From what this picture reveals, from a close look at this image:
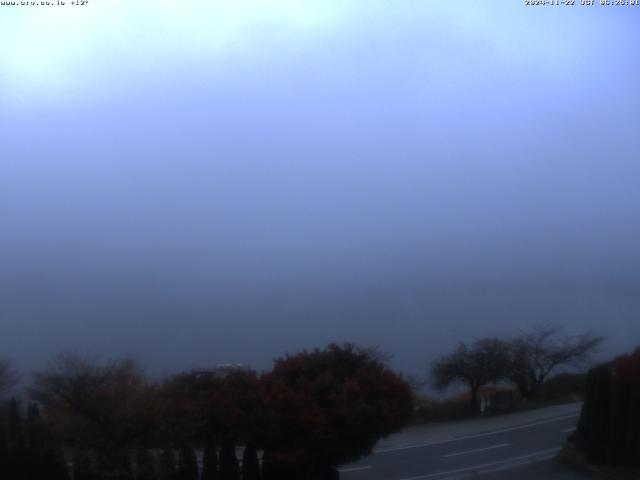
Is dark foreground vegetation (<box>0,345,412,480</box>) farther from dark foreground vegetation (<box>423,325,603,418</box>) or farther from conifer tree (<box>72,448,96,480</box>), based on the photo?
dark foreground vegetation (<box>423,325,603,418</box>)

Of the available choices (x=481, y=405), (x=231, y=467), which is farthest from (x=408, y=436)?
(x=231, y=467)

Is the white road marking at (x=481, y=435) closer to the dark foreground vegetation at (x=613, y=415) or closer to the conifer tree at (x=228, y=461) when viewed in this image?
the dark foreground vegetation at (x=613, y=415)

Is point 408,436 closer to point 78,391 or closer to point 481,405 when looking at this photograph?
point 481,405

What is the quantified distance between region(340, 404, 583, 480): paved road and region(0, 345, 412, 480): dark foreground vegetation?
686 cm

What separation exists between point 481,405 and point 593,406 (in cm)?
1654

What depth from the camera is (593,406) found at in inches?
1105

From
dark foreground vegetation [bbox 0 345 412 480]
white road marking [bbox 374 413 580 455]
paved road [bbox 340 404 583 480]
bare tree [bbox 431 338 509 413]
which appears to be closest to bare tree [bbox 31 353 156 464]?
dark foreground vegetation [bbox 0 345 412 480]

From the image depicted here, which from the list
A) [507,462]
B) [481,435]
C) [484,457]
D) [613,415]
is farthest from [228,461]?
[481,435]

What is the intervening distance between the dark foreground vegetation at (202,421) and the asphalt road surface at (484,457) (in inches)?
257

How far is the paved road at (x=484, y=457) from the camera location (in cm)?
2889

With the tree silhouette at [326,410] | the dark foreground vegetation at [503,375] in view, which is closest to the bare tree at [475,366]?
the dark foreground vegetation at [503,375]

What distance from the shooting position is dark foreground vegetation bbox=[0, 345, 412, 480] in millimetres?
21531

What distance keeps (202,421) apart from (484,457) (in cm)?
1452

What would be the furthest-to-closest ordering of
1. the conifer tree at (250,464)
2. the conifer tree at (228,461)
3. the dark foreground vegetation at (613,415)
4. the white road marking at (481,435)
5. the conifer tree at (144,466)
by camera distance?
the white road marking at (481,435), the dark foreground vegetation at (613,415), the conifer tree at (250,464), the conifer tree at (228,461), the conifer tree at (144,466)
